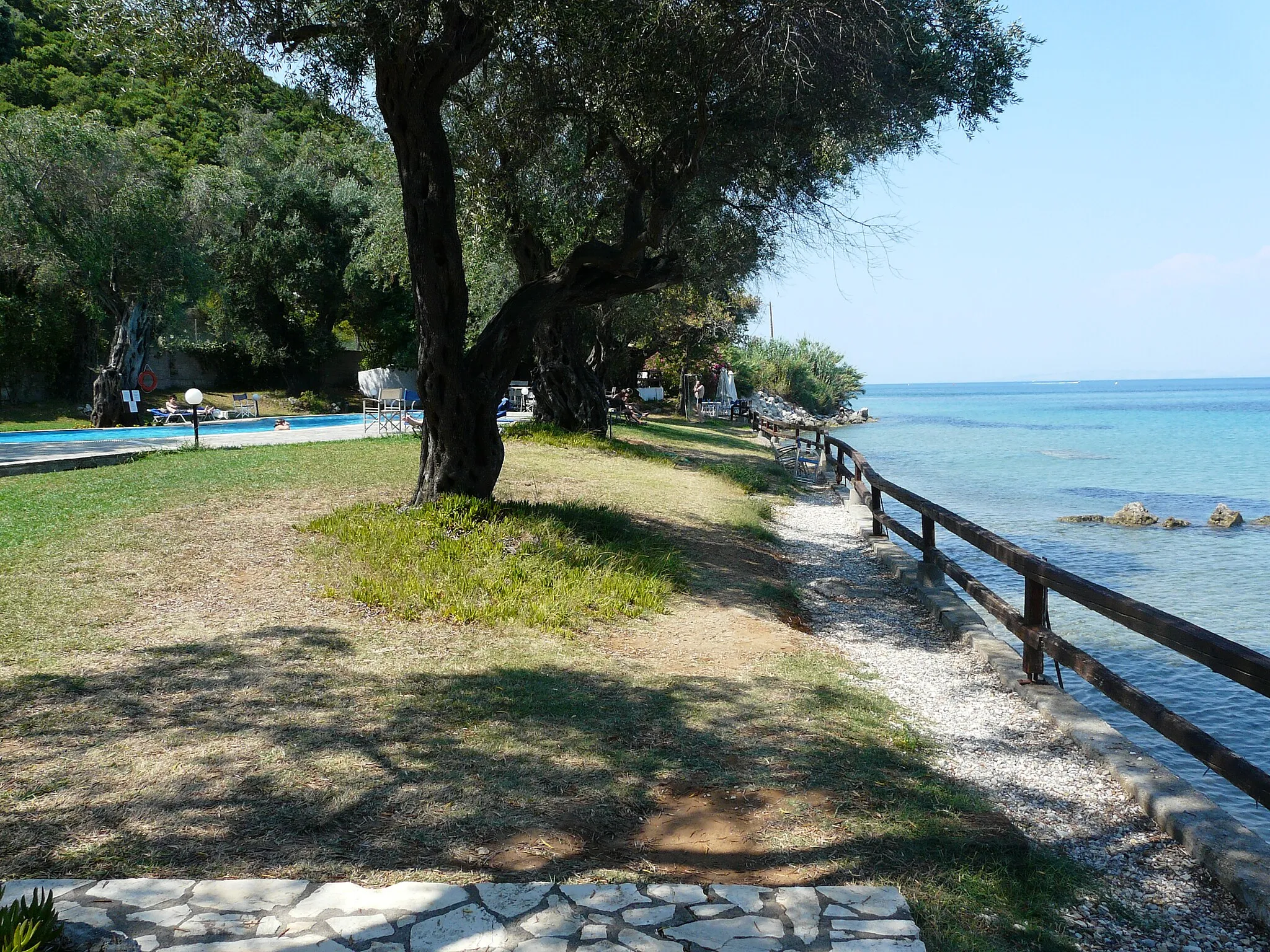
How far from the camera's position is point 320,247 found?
1378 inches

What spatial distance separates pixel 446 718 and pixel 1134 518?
60.5 ft

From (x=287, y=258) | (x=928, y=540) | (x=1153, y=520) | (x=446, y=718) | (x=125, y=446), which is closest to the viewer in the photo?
(x=446, y=718)

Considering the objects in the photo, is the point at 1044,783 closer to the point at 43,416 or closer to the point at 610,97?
the point at 610,97

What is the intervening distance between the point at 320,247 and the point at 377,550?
30143 millimetres

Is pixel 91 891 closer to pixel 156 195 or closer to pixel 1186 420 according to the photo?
pixel 156 195

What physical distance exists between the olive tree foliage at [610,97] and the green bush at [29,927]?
6590mm

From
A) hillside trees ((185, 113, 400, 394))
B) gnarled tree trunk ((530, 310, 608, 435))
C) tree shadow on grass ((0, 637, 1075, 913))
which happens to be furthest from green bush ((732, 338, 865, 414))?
tree shadow on grass ((0, 637, 1075, 913))

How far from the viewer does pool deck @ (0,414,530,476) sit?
1359cm

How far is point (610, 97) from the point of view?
413 inches

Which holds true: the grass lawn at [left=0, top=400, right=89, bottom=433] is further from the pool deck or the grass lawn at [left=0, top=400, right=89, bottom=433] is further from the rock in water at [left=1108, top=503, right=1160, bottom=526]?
the rock in water at [left=1108, top=503, right=1160, bottom=526]

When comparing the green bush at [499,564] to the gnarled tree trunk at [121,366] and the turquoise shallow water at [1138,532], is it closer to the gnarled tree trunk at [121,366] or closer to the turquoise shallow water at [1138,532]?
the turquoise shallow water at [1138,532]

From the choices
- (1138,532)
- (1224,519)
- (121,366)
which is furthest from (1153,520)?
(121,366)

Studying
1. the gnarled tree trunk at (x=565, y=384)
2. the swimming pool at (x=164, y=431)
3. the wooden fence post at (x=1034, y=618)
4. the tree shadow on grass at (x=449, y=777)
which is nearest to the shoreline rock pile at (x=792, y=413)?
the swimming pool at (x=164, y=431)

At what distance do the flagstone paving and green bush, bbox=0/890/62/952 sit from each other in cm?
16
